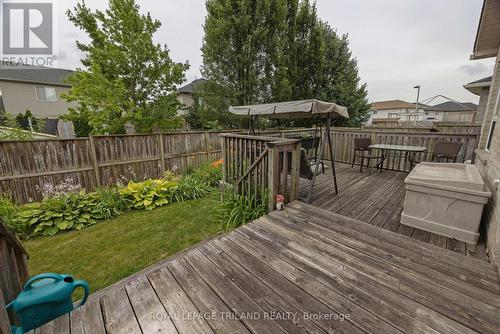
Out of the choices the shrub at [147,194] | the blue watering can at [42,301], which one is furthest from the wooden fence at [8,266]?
the shrub at [147,194]

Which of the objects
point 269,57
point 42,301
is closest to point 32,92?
point 269,57

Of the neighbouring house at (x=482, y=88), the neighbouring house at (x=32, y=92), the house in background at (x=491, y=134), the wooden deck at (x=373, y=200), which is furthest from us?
the neighbouring house at (x=32, y=92)

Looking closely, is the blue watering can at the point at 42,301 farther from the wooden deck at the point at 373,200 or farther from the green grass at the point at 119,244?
the wooden deck at the point at 373,200

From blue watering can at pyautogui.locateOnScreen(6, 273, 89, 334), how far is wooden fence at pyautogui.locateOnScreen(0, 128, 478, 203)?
4716 mm

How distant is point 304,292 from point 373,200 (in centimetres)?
294

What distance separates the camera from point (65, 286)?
5.57 ft

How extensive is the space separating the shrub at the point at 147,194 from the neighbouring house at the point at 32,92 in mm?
15608

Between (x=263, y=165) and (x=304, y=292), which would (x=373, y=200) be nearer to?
(x=263, y=165)

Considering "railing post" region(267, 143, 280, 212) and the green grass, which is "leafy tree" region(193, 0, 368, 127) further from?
"railing post" region(267, 143, 280, 212)

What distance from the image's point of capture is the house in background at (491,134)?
2.33 meters

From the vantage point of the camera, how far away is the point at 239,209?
3.92 m

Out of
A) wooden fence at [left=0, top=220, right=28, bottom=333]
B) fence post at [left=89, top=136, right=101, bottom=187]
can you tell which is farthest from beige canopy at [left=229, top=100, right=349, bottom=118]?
fence post at [left=89, top=136, right=101, bottom=187]

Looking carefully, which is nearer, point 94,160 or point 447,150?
point 447,150

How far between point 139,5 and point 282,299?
1174cm
